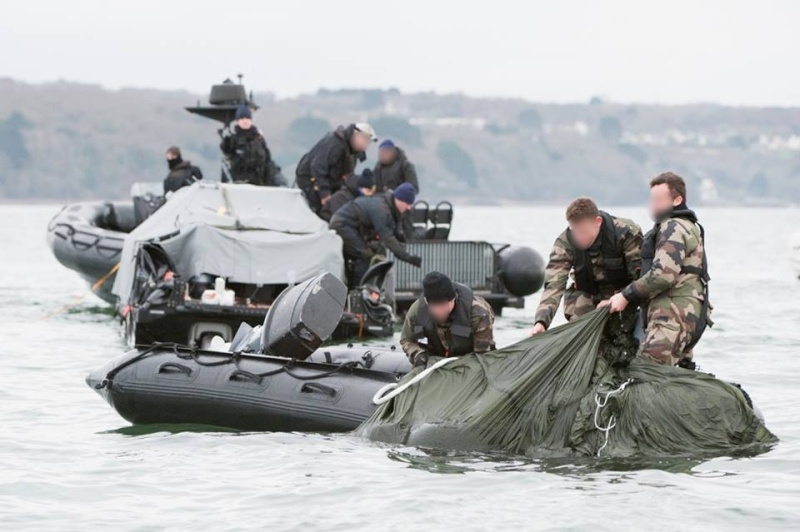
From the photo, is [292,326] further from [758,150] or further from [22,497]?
[758,150]

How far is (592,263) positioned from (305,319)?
225 cm

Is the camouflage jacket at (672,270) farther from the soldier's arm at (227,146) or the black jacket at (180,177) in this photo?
the black jacket at (180,177)

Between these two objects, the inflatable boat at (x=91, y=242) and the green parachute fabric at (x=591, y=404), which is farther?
the inflatable boat at (x=91, y=242)

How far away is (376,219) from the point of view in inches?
631

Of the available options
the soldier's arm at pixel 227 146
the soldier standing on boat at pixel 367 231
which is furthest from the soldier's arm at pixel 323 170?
the soldier's arm at pixel 227 146

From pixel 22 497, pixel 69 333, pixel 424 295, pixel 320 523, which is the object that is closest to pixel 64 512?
pixel 22 497

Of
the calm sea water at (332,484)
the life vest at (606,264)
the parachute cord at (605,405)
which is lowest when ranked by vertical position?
the calm sea water at (332,484)

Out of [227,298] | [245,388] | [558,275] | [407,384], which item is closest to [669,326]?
[558,275]

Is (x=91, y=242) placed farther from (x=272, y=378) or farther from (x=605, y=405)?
(x=605, y=405)

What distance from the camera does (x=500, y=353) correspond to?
880 cm

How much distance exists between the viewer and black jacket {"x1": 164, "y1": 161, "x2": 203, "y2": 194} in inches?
806

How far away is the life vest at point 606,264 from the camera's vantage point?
905 cm

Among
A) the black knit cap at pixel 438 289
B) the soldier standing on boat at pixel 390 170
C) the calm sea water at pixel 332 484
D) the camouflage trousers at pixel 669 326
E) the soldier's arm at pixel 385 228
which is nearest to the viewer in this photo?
the calm sea water at pixel 332 484

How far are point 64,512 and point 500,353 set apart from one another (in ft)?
8.57
